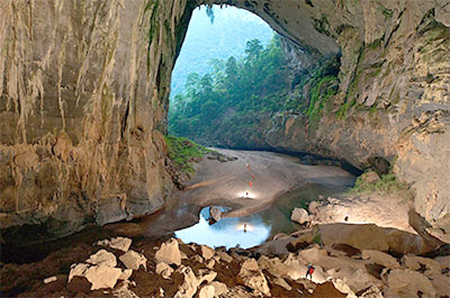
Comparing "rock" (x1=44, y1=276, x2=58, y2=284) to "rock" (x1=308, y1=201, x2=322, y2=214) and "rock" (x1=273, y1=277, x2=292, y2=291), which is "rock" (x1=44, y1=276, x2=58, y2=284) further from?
"rock" (x1=308, y1=201, x2=322, y2=214)

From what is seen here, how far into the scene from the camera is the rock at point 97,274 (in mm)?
3666

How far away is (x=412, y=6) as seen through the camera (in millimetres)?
12664

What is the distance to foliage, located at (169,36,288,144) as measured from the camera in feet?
98.6

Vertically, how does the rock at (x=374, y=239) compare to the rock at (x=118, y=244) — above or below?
below

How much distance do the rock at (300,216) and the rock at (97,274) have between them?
34.8ft

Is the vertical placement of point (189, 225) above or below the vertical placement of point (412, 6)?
below

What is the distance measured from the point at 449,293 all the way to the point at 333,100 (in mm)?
16215

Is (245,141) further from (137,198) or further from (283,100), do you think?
(137,198)

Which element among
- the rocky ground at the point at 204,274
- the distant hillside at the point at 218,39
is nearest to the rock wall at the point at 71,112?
the rocky ground at the point at 204,274

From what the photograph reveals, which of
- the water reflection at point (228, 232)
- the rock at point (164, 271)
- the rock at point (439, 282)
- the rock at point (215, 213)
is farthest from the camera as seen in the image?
the rock at point (215, 213)

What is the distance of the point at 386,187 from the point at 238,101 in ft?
72.7

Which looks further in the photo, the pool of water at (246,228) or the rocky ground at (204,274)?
the pool of water at (246,228)

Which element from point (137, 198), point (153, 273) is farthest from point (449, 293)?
point (137, 198)

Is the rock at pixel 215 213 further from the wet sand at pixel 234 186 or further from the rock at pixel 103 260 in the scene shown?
the rock at pixel 103 260
